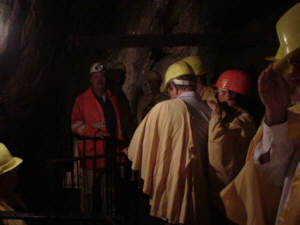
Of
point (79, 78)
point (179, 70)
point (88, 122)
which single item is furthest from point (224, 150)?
point (79, 78)

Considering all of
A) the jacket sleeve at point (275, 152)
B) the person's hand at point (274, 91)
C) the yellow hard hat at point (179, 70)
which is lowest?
the jacket sleeve at point (275, 152)

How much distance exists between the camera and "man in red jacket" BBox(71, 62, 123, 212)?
4.16m

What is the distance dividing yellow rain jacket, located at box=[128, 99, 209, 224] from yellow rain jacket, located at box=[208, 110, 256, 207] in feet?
0.45

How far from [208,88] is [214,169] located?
200cm

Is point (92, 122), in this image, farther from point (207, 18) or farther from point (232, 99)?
point (207, 18)

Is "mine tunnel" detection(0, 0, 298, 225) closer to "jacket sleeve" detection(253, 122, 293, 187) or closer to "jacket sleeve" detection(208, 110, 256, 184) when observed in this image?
"jacket sleeve" detection(208, 110, 256, 184)

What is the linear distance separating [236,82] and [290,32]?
7.11ft

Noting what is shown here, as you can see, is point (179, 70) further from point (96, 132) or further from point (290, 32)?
point (96, 132)

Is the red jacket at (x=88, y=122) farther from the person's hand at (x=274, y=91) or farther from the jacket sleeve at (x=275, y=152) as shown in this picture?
the person's hand at (x=274, y=91)

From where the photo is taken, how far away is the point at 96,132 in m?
4.19

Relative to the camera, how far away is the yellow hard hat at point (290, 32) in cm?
120

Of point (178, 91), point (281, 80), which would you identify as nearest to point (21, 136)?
point (178, 91)

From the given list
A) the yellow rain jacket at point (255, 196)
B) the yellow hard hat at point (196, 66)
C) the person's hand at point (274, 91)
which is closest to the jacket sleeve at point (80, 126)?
the yellow hard hat at point (196, 66)

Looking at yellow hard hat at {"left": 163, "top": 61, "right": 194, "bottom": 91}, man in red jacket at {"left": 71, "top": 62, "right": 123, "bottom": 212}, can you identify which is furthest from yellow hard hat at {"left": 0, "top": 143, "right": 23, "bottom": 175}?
yellow hard hat at {"left": 163, "top": 61, "right": 194, "bottom": 91}
